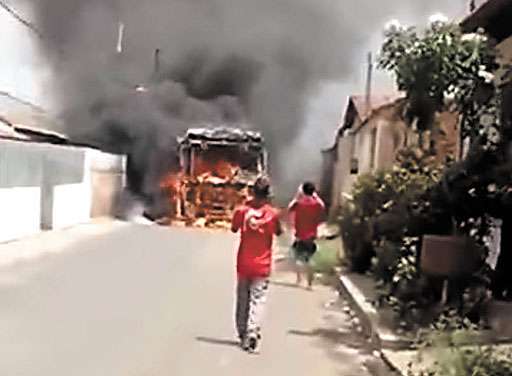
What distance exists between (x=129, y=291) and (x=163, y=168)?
22674 millimetres

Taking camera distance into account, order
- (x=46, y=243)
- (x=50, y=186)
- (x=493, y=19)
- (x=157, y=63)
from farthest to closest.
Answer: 1. (x=157, y=63)
2. (x=50, y=186)
3. (x=46, y=243)
4. (x=493, y=19)

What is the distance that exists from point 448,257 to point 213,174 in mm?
21043

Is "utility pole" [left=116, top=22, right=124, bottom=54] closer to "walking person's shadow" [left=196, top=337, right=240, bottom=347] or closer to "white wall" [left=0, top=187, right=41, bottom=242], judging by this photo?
"white wall" [left=0, top=187, right=41, bottom=242]

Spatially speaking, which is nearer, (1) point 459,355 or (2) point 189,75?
(1) point 459,355

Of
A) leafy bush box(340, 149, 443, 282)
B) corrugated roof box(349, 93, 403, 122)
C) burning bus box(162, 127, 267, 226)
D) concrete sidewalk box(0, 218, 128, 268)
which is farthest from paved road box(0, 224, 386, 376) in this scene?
corrugated roof box(349, 93, 403, 122)

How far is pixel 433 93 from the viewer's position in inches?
473

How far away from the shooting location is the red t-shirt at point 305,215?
1486 centimetres

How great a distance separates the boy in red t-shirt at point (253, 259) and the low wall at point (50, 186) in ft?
37.9

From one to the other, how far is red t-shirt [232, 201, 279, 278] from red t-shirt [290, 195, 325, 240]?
5124mm

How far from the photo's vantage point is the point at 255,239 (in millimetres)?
9609

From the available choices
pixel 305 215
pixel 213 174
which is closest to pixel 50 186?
pixel 213 174

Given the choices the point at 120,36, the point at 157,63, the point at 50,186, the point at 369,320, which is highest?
the point at 120,36

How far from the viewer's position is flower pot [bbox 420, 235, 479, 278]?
10328 millimetres

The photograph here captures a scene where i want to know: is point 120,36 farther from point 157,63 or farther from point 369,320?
point 369,320
